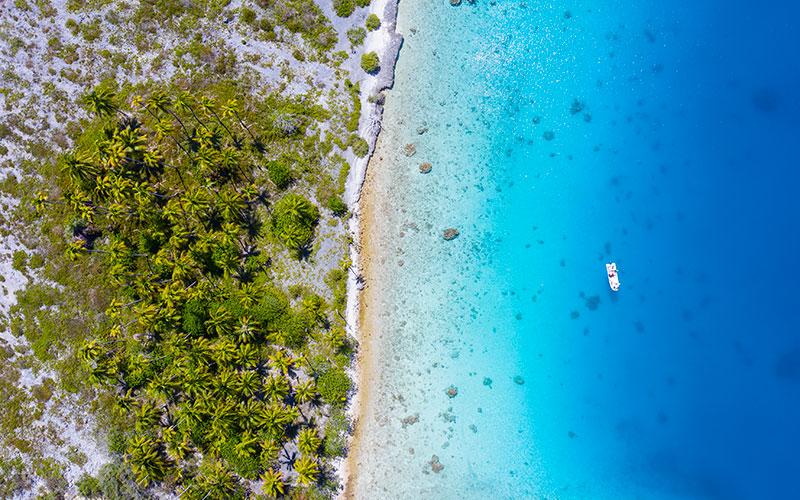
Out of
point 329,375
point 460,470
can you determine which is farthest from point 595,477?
point 329,375

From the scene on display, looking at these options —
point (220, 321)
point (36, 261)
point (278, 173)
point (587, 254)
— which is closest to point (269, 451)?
point (220, 321)

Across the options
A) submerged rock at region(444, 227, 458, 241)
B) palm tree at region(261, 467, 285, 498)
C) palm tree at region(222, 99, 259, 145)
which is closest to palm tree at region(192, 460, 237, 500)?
palm tree at region(261, 467, 285, 498)

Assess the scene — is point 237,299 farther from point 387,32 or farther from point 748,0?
point 748,0

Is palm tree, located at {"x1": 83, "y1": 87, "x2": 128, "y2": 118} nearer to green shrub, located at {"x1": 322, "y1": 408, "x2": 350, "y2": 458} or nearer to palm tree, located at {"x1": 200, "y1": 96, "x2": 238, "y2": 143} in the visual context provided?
palm tree, located at {"x1": 200, "y1": 96, "x2": 238, "y2": 143}

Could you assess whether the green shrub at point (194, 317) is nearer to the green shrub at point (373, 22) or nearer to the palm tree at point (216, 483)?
the palm tree at point (216, 483)

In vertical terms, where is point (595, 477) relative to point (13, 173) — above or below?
below

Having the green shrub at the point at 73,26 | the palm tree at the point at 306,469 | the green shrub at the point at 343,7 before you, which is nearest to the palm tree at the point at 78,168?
the green shrub at the point at 73,26

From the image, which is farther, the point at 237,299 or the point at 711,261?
the point at 711,261
